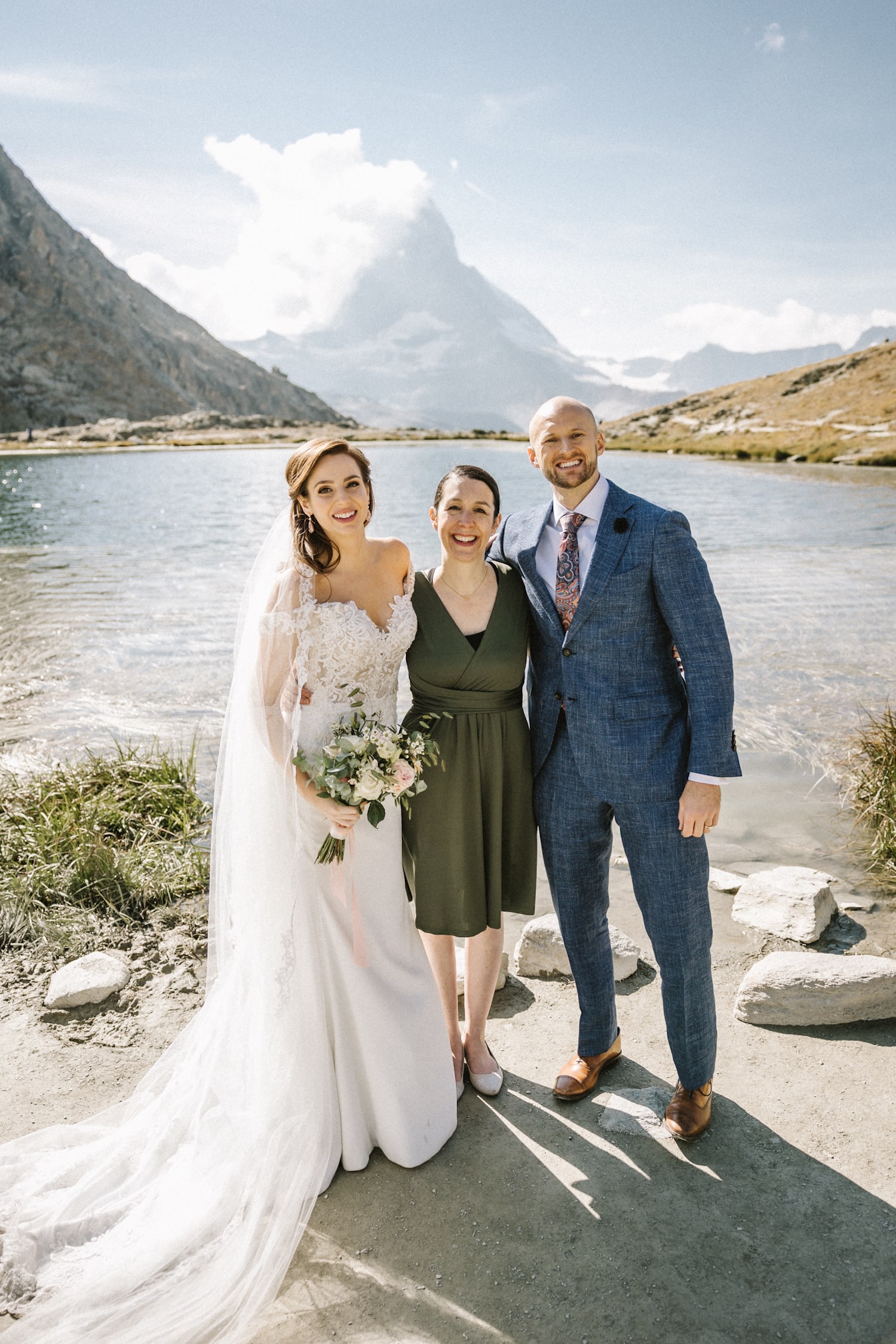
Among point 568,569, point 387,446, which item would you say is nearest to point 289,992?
point 568,569

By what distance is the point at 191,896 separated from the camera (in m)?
5.03

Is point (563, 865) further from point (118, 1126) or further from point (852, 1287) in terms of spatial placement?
point (118, 1126)

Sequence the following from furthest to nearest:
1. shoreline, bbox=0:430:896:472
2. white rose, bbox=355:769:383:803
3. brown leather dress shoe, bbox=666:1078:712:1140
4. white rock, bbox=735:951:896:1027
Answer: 1. shoreline, bbox=0:430:896:472
2. white rock, bbox=735:951:896:1027
3. brown leather dress shoe, bbox=666:1078:712:1140
4. white rose, bbox=355:769:383:803

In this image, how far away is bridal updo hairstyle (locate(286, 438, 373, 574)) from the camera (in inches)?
128

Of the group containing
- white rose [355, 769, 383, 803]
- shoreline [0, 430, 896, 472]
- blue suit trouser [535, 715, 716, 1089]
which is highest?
shoreline [0, 430, 896, 472]

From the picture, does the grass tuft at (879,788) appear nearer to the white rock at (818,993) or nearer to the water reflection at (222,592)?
the water reflection at (222,592)

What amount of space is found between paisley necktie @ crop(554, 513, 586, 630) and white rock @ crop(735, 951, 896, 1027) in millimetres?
1992

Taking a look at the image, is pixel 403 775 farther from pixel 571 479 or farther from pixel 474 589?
pixel 571 479

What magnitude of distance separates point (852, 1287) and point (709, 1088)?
766 millimetres

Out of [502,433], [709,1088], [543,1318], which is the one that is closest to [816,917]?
[709,1088]

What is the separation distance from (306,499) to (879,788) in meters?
4.81

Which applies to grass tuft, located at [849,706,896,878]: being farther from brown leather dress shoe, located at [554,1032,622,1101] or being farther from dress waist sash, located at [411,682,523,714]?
dress waist sash, located at [411,682,523,714]

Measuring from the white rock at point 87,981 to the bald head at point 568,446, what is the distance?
3119 mm

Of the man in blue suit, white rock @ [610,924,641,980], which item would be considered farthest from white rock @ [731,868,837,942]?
the man in blue suit
